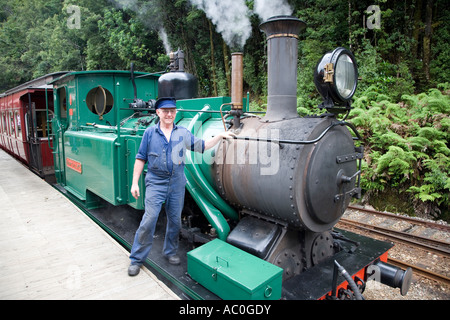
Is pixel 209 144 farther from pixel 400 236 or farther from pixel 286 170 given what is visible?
pixel 400 236

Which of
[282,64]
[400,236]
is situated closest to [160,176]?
[282,64]

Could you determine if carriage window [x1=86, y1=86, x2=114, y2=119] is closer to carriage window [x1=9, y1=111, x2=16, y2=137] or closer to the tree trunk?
carriage window [x1=9, y1=111, x2=16, y2=137]

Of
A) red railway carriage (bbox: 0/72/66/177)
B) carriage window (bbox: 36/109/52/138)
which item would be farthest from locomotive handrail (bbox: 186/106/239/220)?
carriage window (bbox: 36/109/52/138)

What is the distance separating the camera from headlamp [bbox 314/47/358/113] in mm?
2598

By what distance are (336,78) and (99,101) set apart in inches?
161

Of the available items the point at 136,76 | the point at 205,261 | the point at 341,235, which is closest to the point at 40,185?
the point at 136,76

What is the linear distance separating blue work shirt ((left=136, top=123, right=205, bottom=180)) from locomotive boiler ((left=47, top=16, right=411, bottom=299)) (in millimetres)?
330

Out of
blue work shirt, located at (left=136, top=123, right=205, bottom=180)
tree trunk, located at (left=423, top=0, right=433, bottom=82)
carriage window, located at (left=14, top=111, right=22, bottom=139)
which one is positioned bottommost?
blue work shirt, located at (left=136, top=123, right=205, bottom=180)

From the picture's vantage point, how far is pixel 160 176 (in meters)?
3.01

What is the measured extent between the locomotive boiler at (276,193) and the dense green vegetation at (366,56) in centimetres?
244

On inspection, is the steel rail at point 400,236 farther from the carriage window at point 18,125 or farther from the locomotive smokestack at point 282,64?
the carriage window at point 18,125

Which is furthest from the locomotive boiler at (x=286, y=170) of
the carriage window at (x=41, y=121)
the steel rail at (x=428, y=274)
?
the carriage window at (x=41, y=121)

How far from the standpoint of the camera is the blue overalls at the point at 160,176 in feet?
9.76
